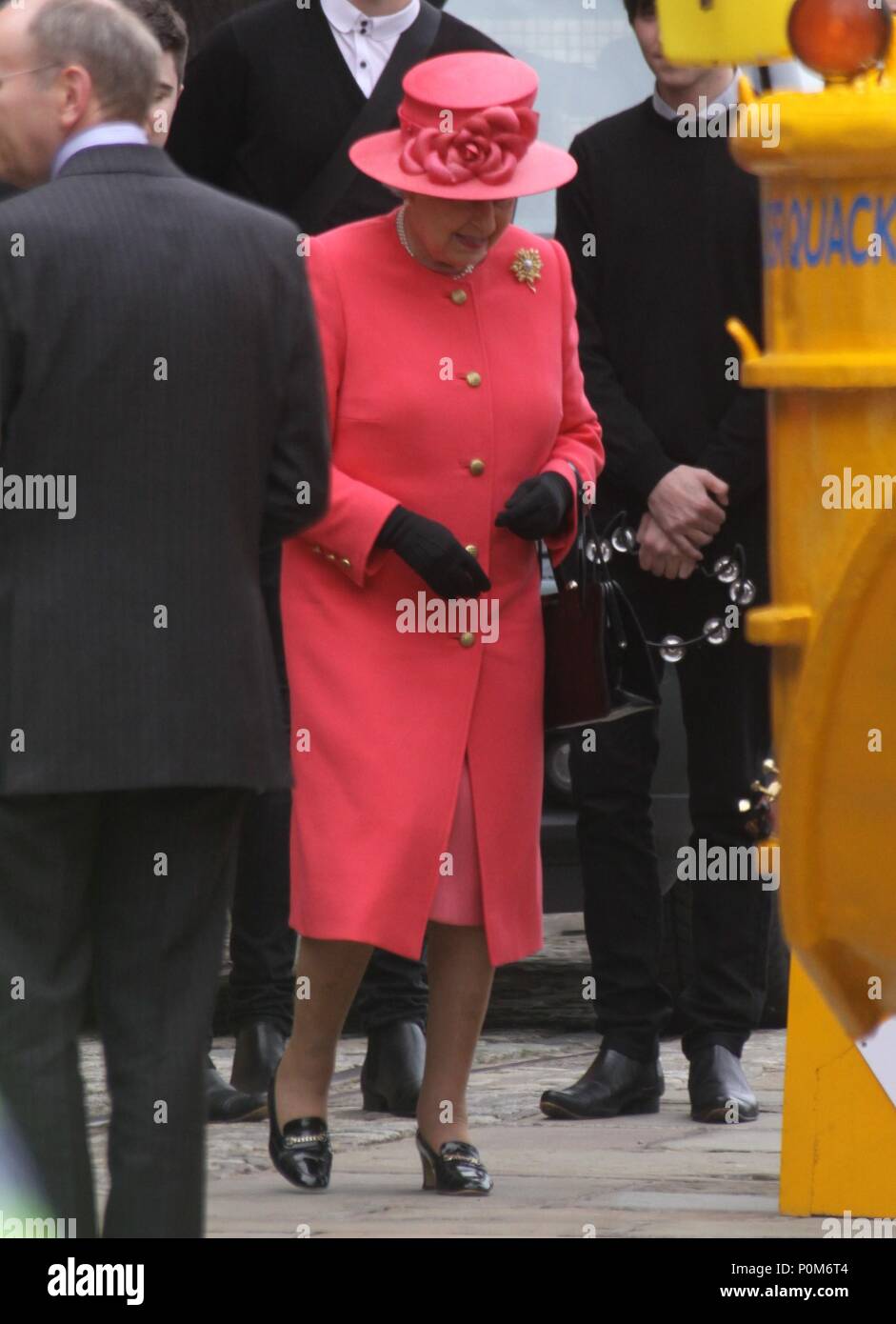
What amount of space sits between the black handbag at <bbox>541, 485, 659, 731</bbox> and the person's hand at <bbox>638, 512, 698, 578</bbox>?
21.4 inches

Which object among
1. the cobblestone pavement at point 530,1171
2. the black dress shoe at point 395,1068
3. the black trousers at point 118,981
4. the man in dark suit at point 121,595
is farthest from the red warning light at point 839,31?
the black dress shoe at point 395,1068

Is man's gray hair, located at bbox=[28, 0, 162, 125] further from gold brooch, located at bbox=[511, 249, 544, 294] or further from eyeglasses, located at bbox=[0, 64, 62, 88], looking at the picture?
gold brooch, located at bbox=[511, 249, 544, 294]

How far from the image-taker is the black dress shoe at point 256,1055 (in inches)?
241

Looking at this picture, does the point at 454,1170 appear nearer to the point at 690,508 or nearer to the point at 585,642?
the point at 585,642

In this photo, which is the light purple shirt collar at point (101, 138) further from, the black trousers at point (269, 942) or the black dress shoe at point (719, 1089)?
the black dress shoe at point (719, 1089)

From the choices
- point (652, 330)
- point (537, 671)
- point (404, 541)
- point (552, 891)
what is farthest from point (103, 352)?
point (552, 891)

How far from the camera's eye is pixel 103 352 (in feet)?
12.1

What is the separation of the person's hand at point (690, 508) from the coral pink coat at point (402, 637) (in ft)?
2.26

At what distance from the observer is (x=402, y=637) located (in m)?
5.12

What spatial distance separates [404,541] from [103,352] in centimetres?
134

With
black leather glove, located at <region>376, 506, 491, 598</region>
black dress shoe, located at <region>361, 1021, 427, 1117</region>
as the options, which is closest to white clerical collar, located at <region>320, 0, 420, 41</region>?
black leather glove, located at <region>376, 506, 491, 598</region>
